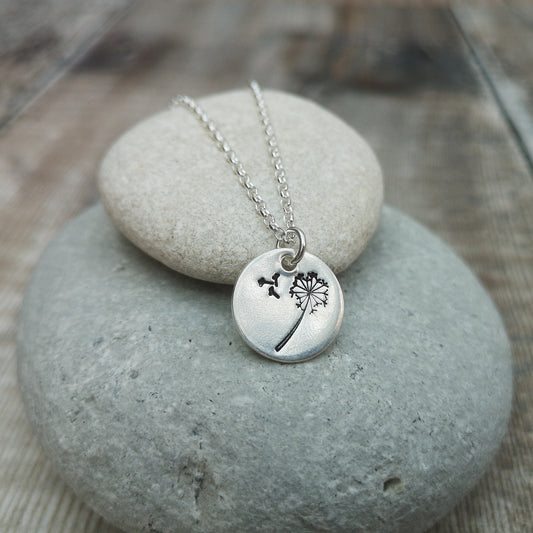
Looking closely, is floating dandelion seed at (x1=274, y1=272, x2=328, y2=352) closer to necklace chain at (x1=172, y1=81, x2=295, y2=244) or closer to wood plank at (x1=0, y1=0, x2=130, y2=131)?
necklace chain at (x1=172, y1=81, x2=295, y2=244)

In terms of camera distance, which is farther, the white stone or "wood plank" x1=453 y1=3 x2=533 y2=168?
"wood plank" x1=453 y1=3 x2=533 y2=168

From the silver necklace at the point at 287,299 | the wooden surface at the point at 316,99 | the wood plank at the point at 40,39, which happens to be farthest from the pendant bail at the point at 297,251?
the wood plank at the point at 40,39

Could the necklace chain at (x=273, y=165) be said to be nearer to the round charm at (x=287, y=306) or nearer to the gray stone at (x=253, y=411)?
the round charm at (x=287, y=306)

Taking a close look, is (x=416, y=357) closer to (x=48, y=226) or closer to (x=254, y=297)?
(x=254, y=297)

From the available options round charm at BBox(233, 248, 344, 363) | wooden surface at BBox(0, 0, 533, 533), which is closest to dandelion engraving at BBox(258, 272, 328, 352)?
round charm at BBox(233, 248, 344, 363)

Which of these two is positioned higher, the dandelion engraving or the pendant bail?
the pendant bail

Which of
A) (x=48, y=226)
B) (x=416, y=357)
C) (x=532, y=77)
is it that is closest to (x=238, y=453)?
(x=416, y=357)
